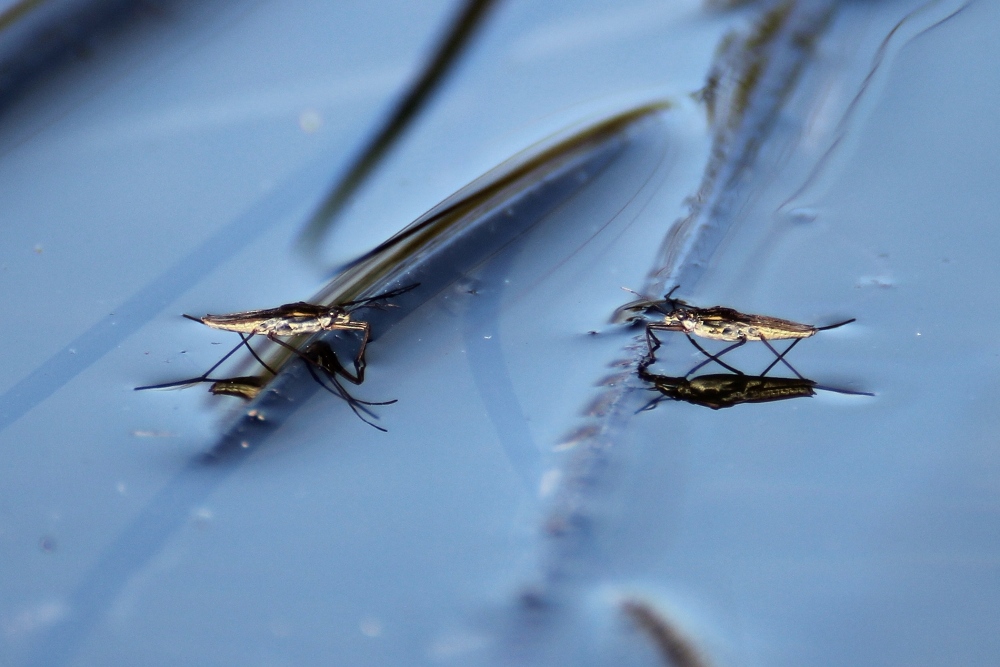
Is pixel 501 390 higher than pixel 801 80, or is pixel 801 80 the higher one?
pixel 801 80

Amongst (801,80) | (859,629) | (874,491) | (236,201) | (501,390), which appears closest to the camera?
(859,629)

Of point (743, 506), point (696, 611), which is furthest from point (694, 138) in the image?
point (696, 611)

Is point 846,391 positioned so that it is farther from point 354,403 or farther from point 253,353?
point 253,353

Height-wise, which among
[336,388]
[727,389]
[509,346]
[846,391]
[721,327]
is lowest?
[846,391]

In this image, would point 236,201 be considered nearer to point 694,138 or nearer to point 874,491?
point 694,138

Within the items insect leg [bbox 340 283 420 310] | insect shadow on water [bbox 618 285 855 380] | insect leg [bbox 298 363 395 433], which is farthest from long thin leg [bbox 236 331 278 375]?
insect shadow on water [bbox 618 285 855 380]

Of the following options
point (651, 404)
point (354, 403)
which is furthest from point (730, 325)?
point (354, 403)

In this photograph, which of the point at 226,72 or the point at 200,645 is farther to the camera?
the point at 226,72

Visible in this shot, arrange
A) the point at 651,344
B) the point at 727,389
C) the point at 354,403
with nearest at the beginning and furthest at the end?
the point at 354,403, the point at 727,389, the point at 651,344
